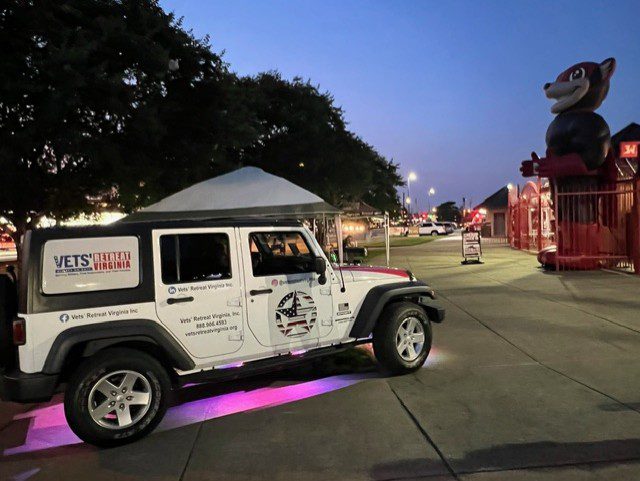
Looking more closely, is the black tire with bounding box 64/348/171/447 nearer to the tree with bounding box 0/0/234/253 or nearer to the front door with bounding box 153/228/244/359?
the front door with bounding box 153/228/244/359

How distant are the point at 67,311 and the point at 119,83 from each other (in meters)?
6.93

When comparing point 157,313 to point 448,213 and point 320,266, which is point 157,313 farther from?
point 448,213

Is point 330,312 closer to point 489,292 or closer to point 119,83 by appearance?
point 119,83

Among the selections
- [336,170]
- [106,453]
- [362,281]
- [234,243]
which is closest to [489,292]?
[362,281]

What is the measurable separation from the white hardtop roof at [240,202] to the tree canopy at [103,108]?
62.9 inches

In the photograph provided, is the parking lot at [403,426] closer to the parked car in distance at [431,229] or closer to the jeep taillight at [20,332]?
the jeep taillight at [20,332]

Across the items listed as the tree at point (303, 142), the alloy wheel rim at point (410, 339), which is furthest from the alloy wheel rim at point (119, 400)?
the tree at point (303, 142)

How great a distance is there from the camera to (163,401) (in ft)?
15.9

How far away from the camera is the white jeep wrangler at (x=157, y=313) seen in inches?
175

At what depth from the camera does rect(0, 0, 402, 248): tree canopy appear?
32.0 ft

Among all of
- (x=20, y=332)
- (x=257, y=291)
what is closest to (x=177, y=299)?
(x=257, y=291)

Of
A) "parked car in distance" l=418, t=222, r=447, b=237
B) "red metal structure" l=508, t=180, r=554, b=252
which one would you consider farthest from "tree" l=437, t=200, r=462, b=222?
"red metal structure" l=508, t=180, r=554, b=252

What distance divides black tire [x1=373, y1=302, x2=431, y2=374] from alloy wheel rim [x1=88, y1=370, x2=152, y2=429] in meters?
2.58

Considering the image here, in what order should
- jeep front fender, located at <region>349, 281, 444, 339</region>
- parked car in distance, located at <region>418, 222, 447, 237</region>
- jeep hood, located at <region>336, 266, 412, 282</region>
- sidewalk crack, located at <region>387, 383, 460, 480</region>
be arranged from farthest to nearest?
parked car in distance, located at <region>418, 222, 447, 237</region> → jeep hood, located at <region>336, 266, 412, 282</region> → jeep front fender, located at <region>349, 281, 444, 339</region> → sidewalk crack, located at <region>387, 383, 460, 480</region>
